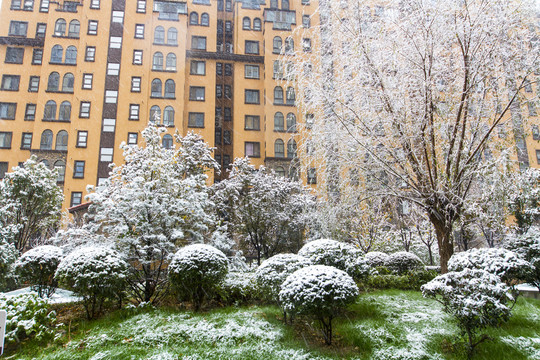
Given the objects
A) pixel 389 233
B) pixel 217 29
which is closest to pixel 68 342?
pixel 389 233

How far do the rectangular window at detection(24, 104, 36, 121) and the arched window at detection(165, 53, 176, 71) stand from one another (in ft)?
A: 43.6

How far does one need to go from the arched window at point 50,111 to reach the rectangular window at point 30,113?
2.19 meters

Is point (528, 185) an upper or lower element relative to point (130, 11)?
lower

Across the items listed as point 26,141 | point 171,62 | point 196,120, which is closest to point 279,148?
point 196,120

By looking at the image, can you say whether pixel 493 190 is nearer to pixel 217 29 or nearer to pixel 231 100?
pixel 231 100

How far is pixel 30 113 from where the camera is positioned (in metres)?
34.7

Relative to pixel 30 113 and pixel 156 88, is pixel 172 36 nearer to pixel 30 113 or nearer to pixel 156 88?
pixel 156 88

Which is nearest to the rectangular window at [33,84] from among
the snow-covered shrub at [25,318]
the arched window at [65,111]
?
the arched window at [65,111]

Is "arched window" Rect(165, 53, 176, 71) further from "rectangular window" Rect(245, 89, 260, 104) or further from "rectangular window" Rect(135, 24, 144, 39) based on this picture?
"rectangular window" Rect(245, 89, 260, 104)

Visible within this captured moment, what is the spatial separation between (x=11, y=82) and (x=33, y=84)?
6.43ft

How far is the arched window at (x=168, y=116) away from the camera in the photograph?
110 feet

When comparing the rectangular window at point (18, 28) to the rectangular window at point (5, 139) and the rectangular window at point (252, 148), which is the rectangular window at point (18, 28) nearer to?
the rectangular window at point (5, 139)

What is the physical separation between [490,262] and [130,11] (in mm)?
38266

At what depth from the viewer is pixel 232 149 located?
3653 cm
